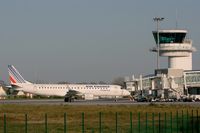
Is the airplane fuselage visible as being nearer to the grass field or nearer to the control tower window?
the control tower window

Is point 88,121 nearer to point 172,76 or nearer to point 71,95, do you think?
point 71,95

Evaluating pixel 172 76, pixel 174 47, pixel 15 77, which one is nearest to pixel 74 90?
pixel 15 77

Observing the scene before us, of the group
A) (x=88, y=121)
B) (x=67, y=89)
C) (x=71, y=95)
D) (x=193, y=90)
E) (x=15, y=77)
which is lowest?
(x=88, y=121)

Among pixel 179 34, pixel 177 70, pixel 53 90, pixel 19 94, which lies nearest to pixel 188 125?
pixel 53 90

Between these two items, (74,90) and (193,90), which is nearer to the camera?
(74,90)

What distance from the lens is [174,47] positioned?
453ft

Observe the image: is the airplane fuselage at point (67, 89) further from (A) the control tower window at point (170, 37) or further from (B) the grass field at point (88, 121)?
(B) the grass field at point (88, 121)

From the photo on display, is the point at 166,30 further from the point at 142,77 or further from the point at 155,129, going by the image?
the point at 155,129

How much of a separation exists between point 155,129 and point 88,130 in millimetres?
6069

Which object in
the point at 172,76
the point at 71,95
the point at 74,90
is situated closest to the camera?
the point at 71,95

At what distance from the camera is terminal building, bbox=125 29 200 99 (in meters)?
126

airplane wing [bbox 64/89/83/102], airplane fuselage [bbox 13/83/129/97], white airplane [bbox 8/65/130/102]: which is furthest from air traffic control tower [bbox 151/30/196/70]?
airplane wing [bbox 64/89/83/102]

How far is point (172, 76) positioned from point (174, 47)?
11.8 metres

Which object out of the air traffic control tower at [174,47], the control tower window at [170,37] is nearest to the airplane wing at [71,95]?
the air traffic control tower at [174,47]
